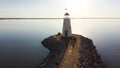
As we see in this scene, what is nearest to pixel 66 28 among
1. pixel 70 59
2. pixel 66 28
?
pixel 66 28

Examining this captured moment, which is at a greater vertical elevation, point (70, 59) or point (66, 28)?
point (66, 28)

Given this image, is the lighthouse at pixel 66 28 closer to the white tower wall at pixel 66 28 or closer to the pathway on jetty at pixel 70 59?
the white tower wall at pixel 66 28

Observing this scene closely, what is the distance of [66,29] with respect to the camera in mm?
42094

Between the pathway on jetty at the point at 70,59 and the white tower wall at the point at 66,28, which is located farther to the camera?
the white tower wall at the point at 66,28

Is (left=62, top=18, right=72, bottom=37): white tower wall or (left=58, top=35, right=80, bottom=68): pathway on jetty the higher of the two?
(left=62, top=18, right=72, bottom=37): white tower wall

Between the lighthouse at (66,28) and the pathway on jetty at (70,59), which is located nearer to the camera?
the pathway on jetty at (70,59)

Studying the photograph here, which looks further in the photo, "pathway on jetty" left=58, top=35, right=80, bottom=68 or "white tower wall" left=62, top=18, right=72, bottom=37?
"white tower wall" left=62, top=18, right=72, bottom=37

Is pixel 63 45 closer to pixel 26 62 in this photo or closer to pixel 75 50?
pixel 75 50

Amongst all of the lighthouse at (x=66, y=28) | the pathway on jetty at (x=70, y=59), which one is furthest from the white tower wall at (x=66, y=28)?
the pathway on jetty at (x=70, y=59)

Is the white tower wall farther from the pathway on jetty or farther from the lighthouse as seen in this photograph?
the pathway on jetty

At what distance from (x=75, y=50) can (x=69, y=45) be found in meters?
3.03

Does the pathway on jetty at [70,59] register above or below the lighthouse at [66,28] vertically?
below

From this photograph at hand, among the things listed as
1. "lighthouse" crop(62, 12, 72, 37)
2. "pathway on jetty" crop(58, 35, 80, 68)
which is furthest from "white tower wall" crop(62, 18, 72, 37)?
"pathway on jetty" crop(58, 35, 80, 68)

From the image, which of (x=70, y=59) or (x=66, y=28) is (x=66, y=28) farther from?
(x=70, y=59)
